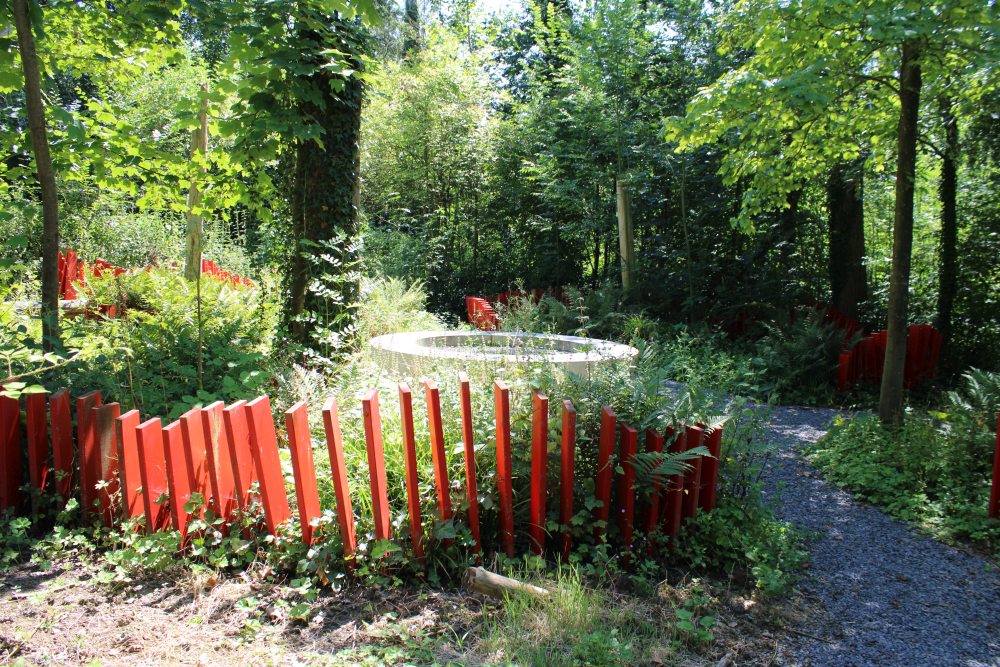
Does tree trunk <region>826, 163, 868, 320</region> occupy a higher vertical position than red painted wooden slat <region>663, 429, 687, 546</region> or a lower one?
higher

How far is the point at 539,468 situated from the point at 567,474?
14cm

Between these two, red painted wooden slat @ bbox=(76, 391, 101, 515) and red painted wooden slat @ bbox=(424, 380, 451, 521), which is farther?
red painted wooden slat @ bbox=(76, 391, 101, 515)

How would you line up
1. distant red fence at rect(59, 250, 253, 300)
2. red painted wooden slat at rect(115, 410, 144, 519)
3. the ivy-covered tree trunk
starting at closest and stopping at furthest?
1. red painted wooden slat at rect(115, 410, 144, 519)
2. the ivy-covered tree trunk
3. distant red fence at rect(59, 250, 253, 300)

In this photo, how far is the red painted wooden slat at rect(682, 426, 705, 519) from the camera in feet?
9.89

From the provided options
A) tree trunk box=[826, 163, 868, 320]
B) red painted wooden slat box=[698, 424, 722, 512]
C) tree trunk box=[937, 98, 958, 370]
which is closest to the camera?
red painted wooden slat box=[698, 424, 722, 512]

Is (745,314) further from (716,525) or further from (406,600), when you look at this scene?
(406,600)

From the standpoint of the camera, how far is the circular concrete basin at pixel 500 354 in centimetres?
365

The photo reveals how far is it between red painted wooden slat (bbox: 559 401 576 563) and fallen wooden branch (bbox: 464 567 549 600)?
413 mm

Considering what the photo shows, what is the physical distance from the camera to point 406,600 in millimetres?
2473

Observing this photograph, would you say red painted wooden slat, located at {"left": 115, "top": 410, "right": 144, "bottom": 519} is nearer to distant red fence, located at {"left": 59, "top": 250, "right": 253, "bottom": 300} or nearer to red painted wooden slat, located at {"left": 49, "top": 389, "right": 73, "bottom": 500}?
red painted wooden slat, located at {"left": 49, "top": 389, "right": 73, "bottom": 500}

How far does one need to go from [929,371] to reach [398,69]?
1619 cm

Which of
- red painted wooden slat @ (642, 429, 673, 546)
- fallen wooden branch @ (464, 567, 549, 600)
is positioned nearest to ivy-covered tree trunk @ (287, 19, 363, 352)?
red painted wooden slat @ (642, 429, 673, 546)

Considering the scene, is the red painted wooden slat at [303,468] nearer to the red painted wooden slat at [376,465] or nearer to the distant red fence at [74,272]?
the red painted wooden slat at [376,465]

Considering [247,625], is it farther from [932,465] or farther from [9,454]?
[932,465]
